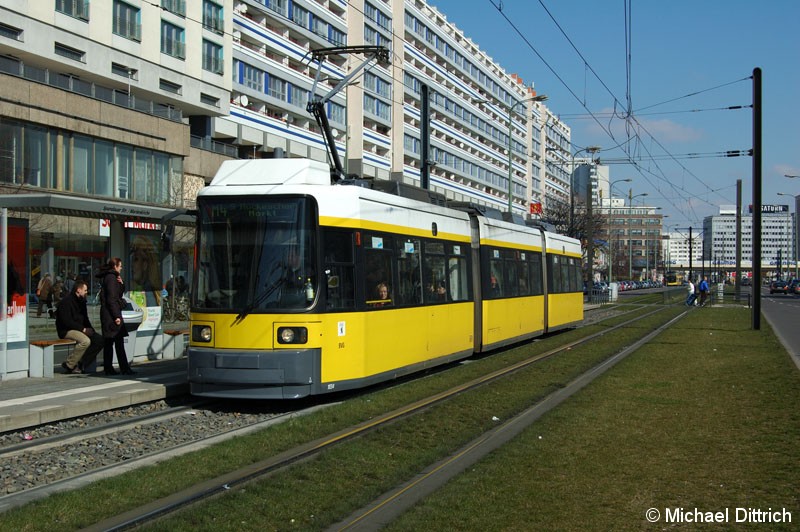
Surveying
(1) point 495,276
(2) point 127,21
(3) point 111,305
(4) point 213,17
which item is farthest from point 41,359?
(4) point 213,17

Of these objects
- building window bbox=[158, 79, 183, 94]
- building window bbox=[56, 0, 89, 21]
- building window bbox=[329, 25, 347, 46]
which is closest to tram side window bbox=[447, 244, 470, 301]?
building window bbox=[56, 0, 89, 21]

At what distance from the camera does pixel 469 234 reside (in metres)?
17.1

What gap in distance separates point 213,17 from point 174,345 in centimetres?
3728

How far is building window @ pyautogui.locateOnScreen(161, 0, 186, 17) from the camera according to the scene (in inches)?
1788

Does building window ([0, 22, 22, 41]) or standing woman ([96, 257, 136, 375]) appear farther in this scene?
building window ([0, 22, 22, 41])

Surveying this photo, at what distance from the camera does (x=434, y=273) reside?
48.9 ft

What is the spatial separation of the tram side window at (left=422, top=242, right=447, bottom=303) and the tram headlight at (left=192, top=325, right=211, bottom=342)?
4278mm

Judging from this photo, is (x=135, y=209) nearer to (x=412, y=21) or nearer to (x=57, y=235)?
(x=57, y=235)

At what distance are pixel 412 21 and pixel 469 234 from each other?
73678mm

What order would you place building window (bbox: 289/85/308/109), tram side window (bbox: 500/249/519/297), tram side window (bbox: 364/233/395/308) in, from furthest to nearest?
1. building window (bbox: 289/85/308/109)
2. tram side window (bbox: 500/249/519/297)
3. tram side window (bbox: 364/233/395/308)

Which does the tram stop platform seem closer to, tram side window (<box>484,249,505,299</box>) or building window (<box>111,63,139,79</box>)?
tram side window (<box>484,249,505,299</box>)

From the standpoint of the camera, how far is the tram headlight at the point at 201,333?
11328 millimetres

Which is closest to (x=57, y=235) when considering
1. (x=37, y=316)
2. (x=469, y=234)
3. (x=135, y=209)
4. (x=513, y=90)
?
(x=37, y=316)

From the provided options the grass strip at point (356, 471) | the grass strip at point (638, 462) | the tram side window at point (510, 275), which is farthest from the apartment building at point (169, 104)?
the grass strip at point (638, 462)
